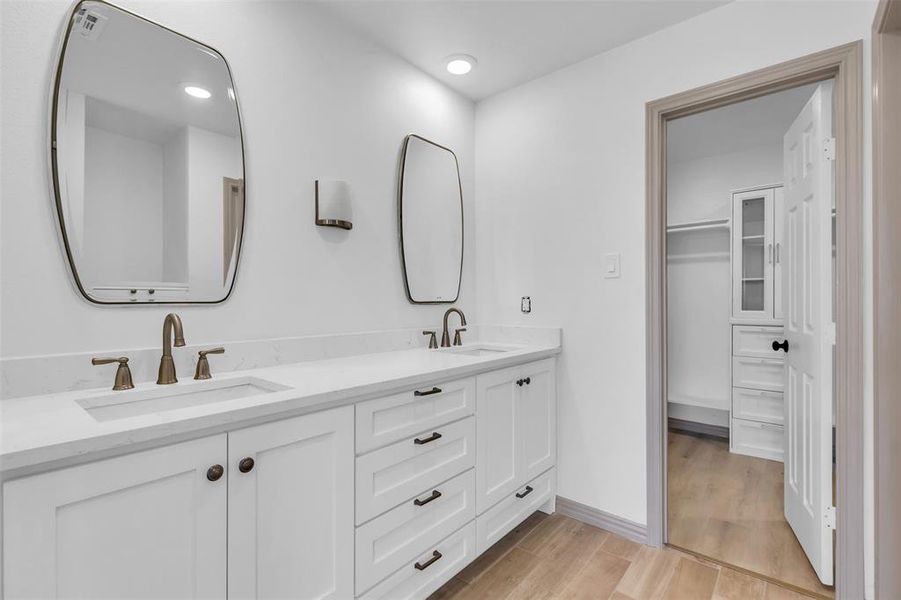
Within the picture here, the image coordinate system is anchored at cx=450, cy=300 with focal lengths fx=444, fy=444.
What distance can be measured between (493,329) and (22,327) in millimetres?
2087

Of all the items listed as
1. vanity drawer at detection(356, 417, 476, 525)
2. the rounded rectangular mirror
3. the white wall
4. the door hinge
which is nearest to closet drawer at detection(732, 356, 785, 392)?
the door hinge

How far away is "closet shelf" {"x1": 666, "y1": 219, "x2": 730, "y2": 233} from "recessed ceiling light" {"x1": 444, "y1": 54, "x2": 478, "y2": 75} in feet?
7.43

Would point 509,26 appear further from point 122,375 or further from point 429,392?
point 122,375

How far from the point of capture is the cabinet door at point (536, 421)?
212 centimetres

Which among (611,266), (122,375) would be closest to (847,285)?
(611,266)

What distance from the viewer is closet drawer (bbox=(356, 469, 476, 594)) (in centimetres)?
140

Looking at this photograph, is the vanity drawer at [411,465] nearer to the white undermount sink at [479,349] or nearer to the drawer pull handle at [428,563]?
the drawer pull handle at [428,563]

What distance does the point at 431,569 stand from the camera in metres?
1.63

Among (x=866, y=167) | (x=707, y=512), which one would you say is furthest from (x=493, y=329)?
(x=866, y=167)

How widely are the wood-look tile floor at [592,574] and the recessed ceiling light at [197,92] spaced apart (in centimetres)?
209

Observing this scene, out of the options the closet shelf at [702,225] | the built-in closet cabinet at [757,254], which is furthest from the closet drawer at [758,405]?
the closet shelf at [702,225]

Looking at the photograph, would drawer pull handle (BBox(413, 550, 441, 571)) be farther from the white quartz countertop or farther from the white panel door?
the white panel door

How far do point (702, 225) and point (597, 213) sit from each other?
6.13ft

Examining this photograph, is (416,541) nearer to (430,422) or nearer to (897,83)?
(430,422)
